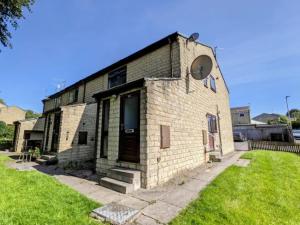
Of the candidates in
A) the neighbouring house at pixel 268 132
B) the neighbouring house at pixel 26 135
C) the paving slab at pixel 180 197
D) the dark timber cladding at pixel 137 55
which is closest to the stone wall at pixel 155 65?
the dark timber cladding at pixel 137 55

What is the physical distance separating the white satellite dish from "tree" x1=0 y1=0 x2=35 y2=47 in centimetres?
873

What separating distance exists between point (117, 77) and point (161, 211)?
30.2 feet

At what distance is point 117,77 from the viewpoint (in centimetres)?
1109

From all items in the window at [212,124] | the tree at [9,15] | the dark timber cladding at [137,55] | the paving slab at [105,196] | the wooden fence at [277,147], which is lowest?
the paving slab at [105,196]

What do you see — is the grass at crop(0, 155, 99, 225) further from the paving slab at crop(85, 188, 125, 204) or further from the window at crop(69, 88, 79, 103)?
the window at crop(69, 88, 79, 103)

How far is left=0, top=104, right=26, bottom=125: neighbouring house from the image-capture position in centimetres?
3522

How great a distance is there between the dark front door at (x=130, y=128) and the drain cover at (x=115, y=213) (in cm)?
193

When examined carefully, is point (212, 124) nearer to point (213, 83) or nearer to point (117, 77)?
point (213, 83)

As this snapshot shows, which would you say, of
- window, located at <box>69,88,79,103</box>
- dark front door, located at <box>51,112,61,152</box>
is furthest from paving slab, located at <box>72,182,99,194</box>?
window, located at <box>69,88,79,103</box>

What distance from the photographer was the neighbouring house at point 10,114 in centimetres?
3522

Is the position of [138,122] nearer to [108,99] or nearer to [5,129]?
[108,99]

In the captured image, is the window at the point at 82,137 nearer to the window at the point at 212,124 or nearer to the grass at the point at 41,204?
the grass at the point at 41,204

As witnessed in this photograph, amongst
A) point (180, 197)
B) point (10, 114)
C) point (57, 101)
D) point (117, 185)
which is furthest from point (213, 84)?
point (10, 114)

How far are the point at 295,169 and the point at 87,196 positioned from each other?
31.1 feet
